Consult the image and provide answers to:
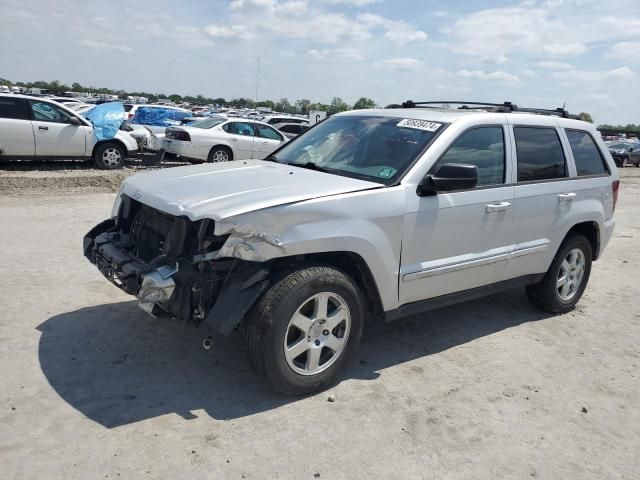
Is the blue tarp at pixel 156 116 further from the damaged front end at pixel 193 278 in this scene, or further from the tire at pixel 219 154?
the damaged front end at pixel 193 278

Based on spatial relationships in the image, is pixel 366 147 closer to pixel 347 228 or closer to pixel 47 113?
pixel 347 228

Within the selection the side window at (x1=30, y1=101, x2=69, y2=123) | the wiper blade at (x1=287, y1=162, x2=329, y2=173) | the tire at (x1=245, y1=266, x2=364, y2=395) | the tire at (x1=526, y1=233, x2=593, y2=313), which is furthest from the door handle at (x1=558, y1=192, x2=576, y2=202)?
the side window at (x1=30, y1=101, x2=69, y2=123)

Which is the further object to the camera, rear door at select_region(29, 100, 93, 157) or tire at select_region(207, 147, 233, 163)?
tire at select_region(207, 147, 233, 163)

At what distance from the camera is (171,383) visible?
3842mm

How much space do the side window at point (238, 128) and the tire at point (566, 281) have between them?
1155cm

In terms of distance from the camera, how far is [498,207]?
15.1ft

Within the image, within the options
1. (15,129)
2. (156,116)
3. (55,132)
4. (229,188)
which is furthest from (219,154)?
(229,188)

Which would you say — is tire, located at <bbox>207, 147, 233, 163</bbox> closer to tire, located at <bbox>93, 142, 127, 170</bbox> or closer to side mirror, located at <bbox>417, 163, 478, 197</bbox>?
tire, located at <bbox>93, 142, 127, 170</bbox>

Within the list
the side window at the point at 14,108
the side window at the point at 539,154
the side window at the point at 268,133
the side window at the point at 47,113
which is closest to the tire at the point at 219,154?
the side window at the point at 268,133

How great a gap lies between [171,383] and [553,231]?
3554 mm

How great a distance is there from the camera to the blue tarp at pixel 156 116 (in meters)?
23.9

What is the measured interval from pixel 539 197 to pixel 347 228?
7.10 ft

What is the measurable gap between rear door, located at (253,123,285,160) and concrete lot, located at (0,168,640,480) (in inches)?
431

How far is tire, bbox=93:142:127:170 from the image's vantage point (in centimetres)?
1332
